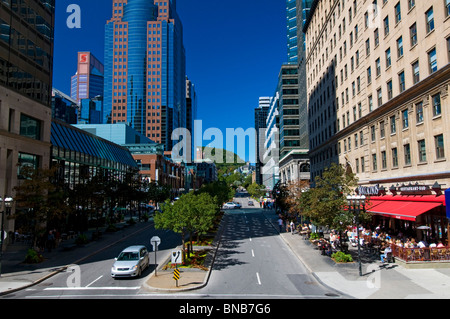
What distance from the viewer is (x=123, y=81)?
179250 millimetres

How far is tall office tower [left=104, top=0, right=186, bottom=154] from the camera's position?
179 meters

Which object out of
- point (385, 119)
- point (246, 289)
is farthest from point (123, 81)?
point (246, 289)

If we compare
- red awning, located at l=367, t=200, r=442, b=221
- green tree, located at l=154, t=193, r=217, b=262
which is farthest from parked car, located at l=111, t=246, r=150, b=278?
red awning, located at l=367, t=200, r=442, b=221

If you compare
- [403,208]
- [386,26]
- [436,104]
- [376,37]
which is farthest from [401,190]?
[376,37]

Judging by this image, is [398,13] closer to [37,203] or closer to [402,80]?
[402,80]

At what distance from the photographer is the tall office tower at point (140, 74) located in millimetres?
178750

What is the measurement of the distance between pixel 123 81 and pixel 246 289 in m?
178

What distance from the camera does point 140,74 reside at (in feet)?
591

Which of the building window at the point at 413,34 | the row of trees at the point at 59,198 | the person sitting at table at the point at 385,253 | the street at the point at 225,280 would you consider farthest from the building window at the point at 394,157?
the row of trees at the point at 59,198

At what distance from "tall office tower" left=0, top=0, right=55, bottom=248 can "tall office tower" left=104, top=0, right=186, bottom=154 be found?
14079 centimetres

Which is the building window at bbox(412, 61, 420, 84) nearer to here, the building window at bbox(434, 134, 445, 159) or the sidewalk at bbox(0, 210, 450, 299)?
the building window at bbox(434, 134, 445, 159)

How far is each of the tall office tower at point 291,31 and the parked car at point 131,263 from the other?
406 ft
